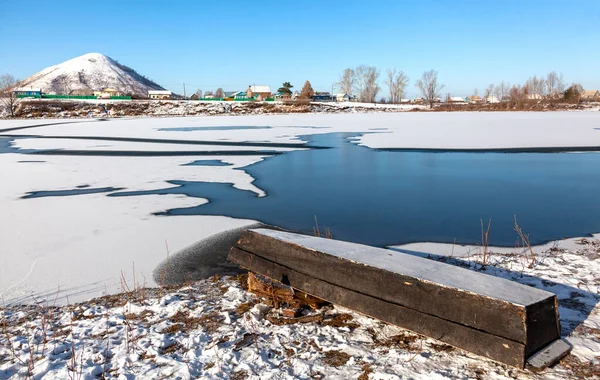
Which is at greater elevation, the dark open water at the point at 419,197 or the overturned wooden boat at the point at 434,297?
the overturned wooden boat at the point at 434,297

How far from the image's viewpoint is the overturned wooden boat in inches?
117

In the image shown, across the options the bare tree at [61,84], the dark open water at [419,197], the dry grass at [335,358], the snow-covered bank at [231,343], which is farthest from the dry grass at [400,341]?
the bare tree at [61,84]

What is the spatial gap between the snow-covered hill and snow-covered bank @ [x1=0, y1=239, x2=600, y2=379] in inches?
5927

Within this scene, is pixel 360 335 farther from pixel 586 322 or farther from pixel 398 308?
pixel 586 322

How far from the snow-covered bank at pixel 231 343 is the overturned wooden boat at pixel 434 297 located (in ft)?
0.61

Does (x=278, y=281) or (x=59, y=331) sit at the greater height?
(x=278, y=281)

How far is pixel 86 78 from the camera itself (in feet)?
524

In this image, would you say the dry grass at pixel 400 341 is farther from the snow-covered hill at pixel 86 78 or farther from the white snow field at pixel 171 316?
the snow-covered hill at pixel 86 78

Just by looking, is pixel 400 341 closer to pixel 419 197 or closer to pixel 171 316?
pixel 171 316

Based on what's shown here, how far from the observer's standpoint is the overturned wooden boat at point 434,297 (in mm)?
2980

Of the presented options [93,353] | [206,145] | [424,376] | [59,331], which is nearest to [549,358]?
[424,376]

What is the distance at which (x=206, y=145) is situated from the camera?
2072 centimetres

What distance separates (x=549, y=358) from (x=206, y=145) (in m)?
19.0

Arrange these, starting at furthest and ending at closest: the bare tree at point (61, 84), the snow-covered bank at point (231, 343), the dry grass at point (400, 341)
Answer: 1. the bare tree at point (61, 84)
2. the dry grass at point (400, 341)
3. the snow-covered bank at point (231, 343)
